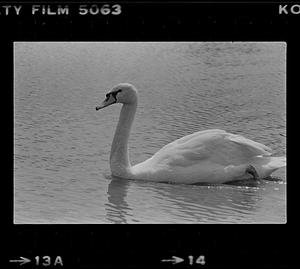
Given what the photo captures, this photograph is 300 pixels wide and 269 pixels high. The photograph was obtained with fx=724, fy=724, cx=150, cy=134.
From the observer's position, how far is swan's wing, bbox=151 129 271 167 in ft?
21.7

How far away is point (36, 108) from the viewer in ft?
28.2

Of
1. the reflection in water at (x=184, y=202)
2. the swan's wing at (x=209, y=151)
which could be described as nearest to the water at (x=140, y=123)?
the reflection in water at (x=184, y=202)

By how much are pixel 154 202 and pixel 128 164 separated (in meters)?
0.75

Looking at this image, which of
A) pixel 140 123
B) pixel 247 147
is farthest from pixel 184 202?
pixel 140 123

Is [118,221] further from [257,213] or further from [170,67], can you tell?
[170,67]

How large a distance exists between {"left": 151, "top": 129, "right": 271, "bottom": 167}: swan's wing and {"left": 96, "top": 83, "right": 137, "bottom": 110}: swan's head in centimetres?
60

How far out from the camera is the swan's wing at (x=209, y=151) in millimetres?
6621

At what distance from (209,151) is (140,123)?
1758 mm

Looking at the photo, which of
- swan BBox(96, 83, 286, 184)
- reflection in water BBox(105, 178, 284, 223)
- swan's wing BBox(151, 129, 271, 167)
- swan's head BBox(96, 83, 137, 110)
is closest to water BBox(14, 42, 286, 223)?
reflection in water BBox(105, 178, 284, 223)

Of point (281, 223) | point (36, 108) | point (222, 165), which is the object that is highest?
point (36, 108)

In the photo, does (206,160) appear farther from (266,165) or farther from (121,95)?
(121,95)

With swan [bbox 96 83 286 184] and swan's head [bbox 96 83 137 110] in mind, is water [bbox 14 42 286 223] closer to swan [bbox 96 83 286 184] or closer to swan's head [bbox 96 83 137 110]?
swan [bbox 96 83 286 184]
